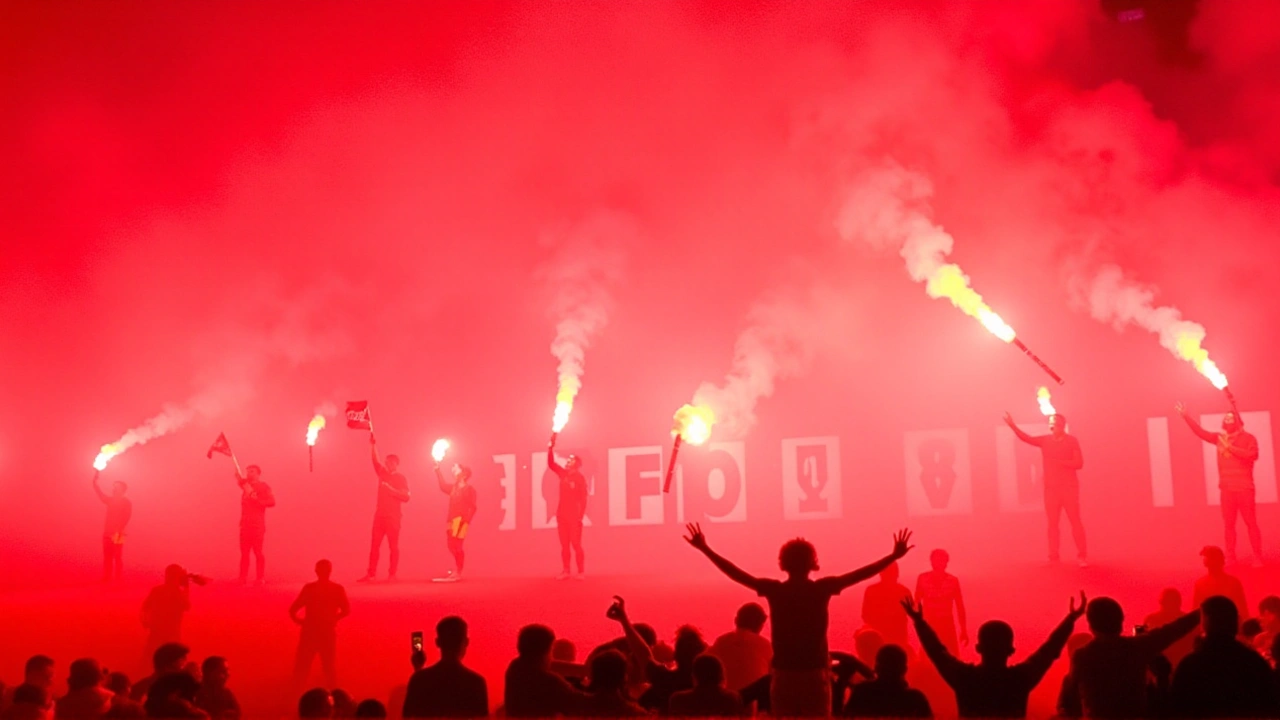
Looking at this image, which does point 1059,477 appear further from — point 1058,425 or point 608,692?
point 608,692

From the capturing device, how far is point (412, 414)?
2173 centimetres

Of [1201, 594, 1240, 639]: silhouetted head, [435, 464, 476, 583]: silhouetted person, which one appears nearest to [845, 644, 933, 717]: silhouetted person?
[1201, 594, 1240, 639]: silhouetted head

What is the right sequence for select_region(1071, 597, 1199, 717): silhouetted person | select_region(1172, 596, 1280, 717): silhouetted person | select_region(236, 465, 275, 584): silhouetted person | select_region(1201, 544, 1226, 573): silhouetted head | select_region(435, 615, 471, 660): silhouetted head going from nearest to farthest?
select_region(1172, 596, 1280, 717): silhouetted person
select_region(1071, 597, 1199, 717): silhouetted person
select_region(435, 615, 471, 660): silhouetted head
select_region(1201, 544, 1226, 573): silhouetted head
select_region(236, 465, 275, 584): silhouetted person

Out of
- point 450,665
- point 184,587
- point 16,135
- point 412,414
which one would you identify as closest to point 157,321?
point 16,135

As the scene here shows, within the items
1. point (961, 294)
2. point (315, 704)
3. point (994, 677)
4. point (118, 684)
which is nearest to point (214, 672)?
point (118, 684)

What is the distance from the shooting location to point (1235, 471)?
13.3 metres

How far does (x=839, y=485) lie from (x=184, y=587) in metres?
9.73

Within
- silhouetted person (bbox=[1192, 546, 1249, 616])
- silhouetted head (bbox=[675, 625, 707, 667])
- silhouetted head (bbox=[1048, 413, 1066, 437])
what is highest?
silhouetted head (bbox=[1048, 413, 1066, 437])

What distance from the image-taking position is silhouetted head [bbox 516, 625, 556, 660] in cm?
588

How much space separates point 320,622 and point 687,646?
6363mm

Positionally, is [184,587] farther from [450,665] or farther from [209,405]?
[209,405]

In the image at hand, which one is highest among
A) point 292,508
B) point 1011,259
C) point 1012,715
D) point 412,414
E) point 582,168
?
point 582,168

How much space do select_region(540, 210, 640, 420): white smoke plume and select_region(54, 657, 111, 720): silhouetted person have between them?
1348 centimetres

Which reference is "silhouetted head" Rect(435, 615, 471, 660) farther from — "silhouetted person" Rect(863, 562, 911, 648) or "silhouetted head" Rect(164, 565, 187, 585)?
"silhouetted head" Rect(164, 565, 187, 585)
